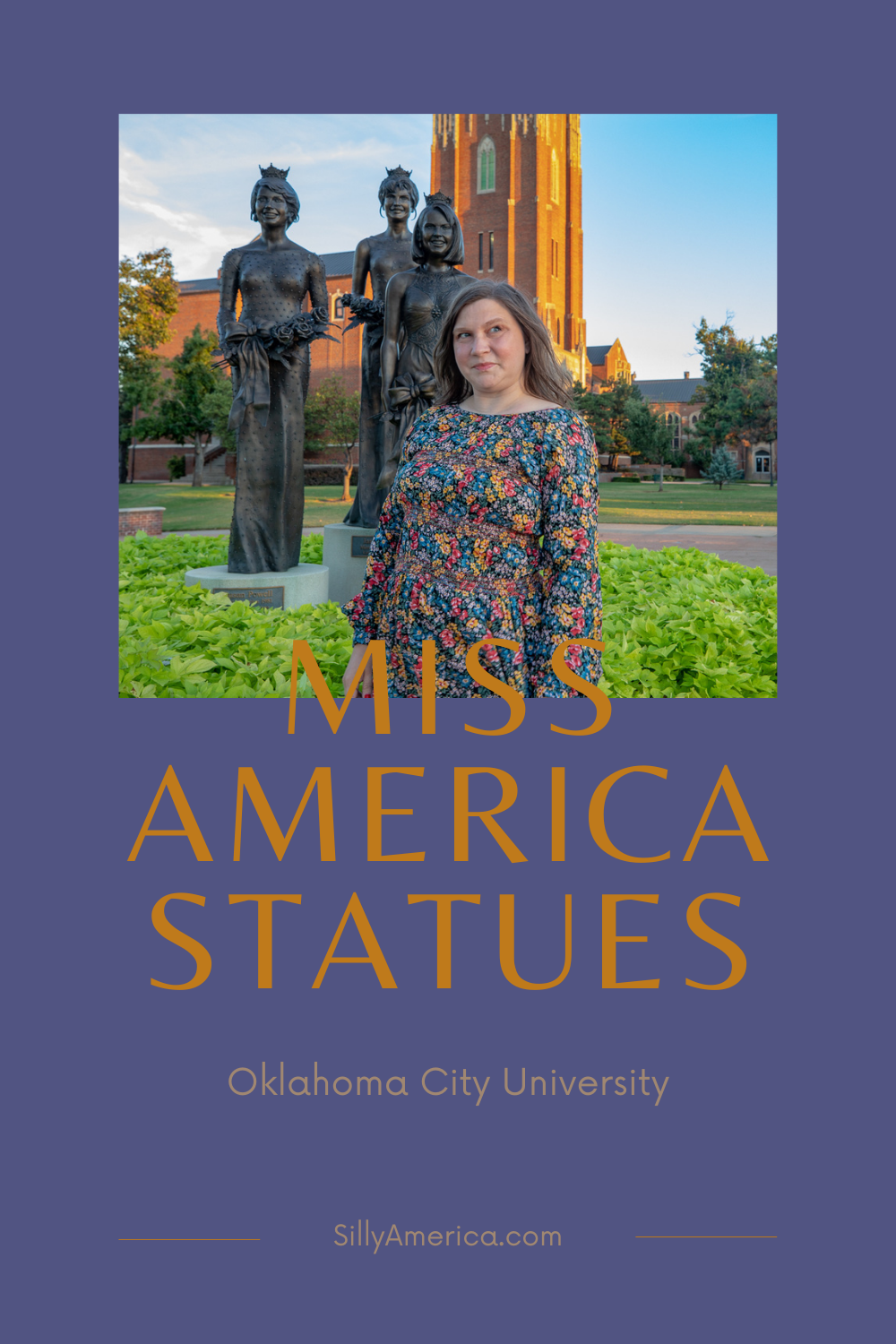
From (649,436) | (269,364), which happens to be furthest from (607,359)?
(269,364)

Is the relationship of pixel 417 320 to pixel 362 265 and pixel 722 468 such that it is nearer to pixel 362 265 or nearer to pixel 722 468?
pixel 362 265

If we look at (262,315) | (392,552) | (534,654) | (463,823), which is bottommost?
(463,823)

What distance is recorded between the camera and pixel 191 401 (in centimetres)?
3881

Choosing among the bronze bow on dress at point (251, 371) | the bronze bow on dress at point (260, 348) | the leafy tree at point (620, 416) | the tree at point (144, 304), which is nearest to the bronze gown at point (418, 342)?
the bronze bow on dress at point (260, 348)

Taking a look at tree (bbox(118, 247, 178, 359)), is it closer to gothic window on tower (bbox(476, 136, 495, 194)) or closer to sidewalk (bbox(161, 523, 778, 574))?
sidewalk (bbox(161, 523, 778, 574))

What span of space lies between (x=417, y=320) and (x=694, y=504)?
21.8 metres

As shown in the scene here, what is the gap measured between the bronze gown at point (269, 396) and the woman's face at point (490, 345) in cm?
445

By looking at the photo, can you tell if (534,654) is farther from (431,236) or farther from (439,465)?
(431,236)

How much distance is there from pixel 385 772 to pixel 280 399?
5063 millimetres

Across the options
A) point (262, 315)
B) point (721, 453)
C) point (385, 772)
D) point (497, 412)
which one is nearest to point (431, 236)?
point (262, 315)

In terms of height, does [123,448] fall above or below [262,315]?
above

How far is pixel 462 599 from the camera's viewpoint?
2.57 meters

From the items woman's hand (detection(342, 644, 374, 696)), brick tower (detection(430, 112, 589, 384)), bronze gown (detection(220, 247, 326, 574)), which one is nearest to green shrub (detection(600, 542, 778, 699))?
woman's hand (detection(342, 644, 374, 696))

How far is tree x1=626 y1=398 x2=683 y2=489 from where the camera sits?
36.4 metres
